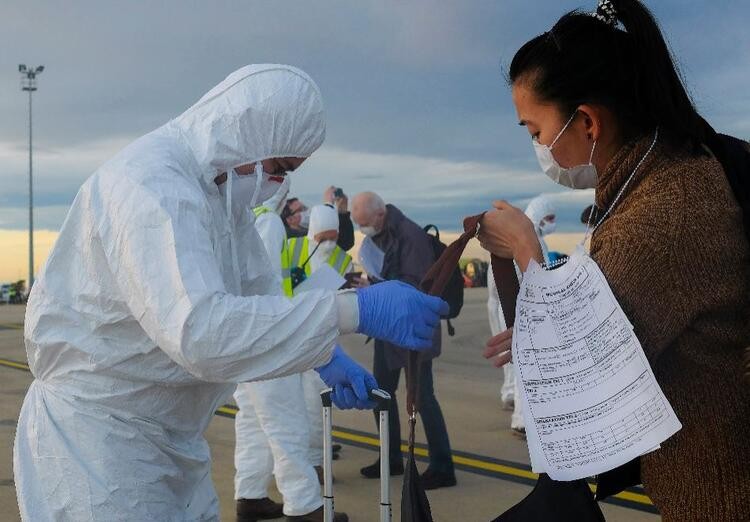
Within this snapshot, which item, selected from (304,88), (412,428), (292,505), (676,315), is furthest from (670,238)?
(292,505)

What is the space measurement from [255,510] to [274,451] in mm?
421

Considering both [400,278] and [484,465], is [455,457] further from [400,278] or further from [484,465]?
[400,278]

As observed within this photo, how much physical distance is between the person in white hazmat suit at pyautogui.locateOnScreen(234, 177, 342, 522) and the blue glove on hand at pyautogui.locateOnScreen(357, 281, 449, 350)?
259 centimetres

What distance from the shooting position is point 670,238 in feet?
5.76

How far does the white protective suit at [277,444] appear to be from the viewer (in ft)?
16.8

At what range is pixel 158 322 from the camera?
2207mm

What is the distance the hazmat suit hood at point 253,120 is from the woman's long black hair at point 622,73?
0.93 meters

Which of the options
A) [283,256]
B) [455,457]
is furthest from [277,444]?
[455,457]

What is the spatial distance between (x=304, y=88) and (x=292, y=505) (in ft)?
9.70

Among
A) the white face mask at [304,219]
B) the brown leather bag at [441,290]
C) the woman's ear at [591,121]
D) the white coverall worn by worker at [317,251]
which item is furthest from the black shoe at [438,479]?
the woman's ear at [591,121]

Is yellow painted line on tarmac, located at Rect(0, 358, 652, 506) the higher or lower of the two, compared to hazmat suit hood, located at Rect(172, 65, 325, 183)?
lower

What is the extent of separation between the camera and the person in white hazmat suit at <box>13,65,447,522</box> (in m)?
2.23

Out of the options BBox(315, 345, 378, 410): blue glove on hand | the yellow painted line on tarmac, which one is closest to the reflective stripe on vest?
the yellow painted line on tarmac

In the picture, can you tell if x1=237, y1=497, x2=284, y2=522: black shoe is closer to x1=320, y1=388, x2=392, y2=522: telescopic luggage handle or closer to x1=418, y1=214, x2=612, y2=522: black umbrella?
x1=320, y1=388, x2=392, y2=522: telescopic luggage handle
